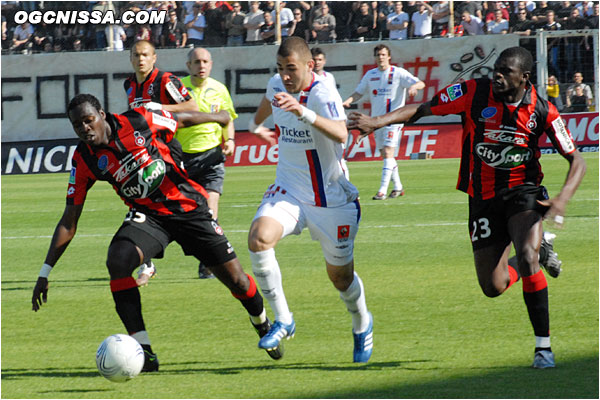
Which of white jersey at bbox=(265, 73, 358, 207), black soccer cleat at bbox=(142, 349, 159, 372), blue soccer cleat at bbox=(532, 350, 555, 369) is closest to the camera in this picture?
blue soccer cleat at bbox=(532, 350, 555, 369)

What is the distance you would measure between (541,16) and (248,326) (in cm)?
1989

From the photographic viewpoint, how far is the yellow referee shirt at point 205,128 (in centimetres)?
998

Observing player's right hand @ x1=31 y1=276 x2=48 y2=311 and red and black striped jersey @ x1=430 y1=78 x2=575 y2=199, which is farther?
red and black striped jersey @ x1=430 y1=78 x2=575 y2=199

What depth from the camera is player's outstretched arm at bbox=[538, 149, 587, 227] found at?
5832 mm

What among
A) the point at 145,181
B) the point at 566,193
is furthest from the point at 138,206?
the point at 566,193

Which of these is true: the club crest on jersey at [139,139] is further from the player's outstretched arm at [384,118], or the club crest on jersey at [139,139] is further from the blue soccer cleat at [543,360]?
the blue soccer cleat at [543,360]

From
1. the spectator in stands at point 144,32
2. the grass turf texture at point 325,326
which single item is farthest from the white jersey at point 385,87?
the spectator in stands at point 144,32

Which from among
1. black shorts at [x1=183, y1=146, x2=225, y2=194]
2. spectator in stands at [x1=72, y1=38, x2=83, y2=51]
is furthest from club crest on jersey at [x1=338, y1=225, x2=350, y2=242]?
spectator in stands at [x1=72, y1=38, x2=83, y2=51]

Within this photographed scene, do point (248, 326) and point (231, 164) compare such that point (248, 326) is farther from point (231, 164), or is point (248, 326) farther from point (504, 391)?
point (231, 164)

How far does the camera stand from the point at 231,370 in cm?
611

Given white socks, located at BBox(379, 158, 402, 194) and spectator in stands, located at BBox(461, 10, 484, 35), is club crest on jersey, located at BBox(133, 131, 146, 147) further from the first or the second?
spectator in stands, located at BBox(461, 10, 484, 35)

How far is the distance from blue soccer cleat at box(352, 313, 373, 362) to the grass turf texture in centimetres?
8

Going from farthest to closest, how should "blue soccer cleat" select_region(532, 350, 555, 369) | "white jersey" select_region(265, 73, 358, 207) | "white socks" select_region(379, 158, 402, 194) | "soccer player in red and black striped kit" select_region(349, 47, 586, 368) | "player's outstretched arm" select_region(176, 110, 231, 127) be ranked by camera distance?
"white socks" select_region(379, 158, 402, 194) → "player's outstretched arm" select_region(176, 110, 231, 127) → "white jersey" select_region(265, 73, 358, 207) → "soccer player in red and black striped kit" select_region(349, 47, 586, 368) → "blue soccer cleat" select_region(532, 350, 555, 369)

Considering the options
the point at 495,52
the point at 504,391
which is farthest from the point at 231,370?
the point at 495,52
